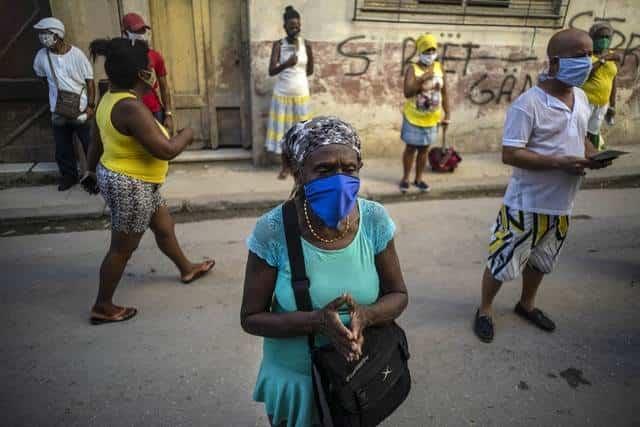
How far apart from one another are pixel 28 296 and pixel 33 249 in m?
0.90

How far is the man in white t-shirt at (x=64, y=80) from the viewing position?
5.10 meters

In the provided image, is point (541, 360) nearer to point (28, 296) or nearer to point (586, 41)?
point (586, 41)

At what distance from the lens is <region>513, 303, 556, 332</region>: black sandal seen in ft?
10.7

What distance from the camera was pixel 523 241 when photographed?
9.71 ft

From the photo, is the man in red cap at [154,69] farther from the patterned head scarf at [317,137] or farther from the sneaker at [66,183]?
the patterned head scarf at [317,137]

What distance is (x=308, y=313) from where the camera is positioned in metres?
1.52

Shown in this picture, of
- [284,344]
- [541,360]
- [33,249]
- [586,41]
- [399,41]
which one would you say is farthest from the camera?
[399,41]

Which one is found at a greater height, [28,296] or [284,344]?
[284,344]

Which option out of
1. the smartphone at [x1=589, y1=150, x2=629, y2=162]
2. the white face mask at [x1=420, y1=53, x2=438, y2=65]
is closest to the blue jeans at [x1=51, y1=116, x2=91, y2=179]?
the white face mask at [x1=420, y1=53, x2=438, y2=65]

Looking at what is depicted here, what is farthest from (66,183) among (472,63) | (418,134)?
(472,63)

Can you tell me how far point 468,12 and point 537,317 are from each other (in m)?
5.10

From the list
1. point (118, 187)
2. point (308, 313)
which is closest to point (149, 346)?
point (118, 187)

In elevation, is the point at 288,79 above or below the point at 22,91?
above

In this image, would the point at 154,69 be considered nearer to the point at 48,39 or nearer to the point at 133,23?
the point at 133,23
